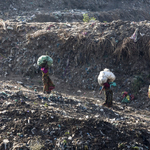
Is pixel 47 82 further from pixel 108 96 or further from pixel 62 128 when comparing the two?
pixel 62 128

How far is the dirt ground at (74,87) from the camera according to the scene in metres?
3.67

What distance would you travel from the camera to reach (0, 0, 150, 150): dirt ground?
3672 millimetres

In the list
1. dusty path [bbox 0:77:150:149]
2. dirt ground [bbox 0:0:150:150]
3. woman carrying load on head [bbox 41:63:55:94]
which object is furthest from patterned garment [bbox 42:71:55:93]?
dusty path [bbox 0:77:150:149]

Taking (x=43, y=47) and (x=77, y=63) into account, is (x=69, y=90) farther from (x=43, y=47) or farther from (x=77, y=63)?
(x=43, y=47)

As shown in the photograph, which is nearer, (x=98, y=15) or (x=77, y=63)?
(x=77, y=63)

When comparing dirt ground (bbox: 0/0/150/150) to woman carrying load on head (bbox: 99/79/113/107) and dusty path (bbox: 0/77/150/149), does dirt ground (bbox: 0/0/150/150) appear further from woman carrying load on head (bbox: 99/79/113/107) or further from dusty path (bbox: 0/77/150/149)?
woman carrying load on head (bbox: 99/79/113/107)

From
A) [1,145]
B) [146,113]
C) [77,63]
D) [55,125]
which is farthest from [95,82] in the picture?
[1,145]

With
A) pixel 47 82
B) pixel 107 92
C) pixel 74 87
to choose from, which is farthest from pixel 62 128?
pixel 74 87

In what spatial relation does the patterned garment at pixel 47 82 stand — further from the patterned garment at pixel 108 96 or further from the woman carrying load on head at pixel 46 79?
the patterned garment at pixel 108 96

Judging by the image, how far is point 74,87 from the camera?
735 cm

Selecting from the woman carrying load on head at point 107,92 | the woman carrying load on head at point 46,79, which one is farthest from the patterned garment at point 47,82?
the woman carrying load on head at point 107,92

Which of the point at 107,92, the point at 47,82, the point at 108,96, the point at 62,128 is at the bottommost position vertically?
the point at 62,128

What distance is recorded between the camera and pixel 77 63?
7.73 m

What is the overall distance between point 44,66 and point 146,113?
3.19 meters
